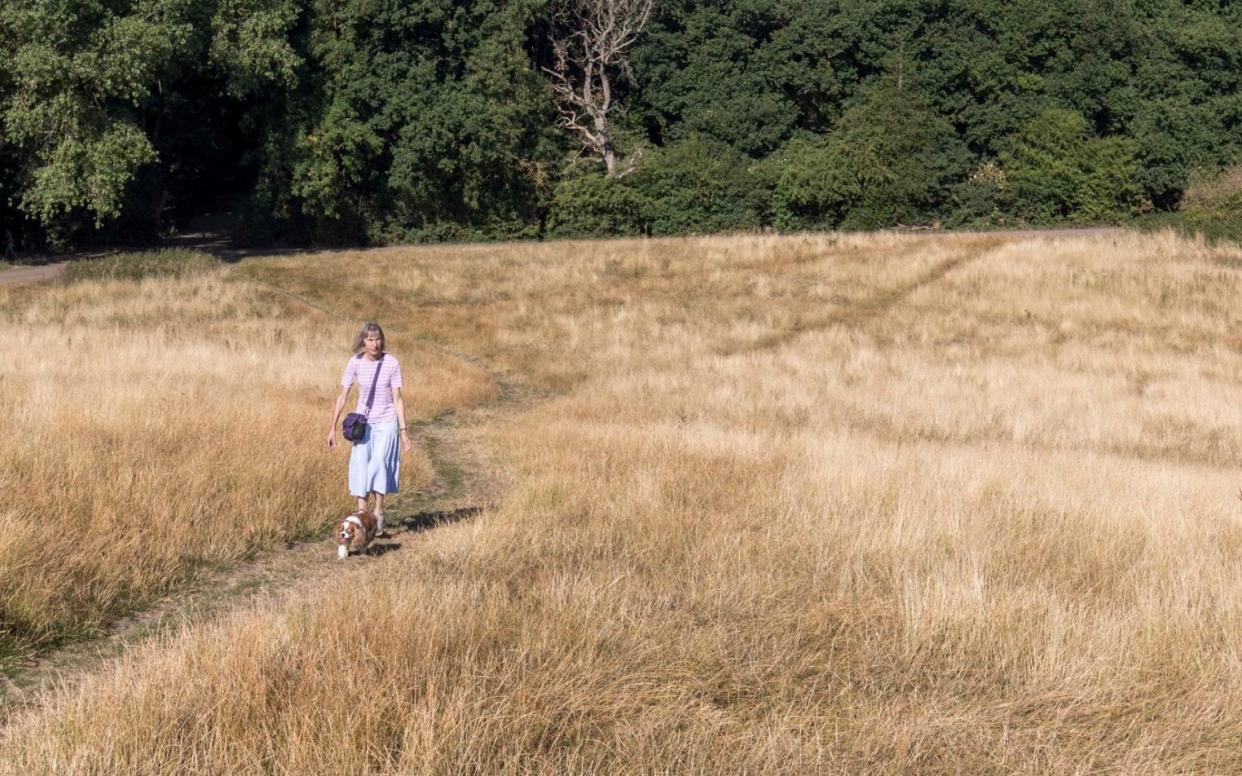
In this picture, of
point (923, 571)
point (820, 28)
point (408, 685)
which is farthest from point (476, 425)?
point (820, 28)

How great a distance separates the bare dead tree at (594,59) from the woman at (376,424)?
40614 millimetres

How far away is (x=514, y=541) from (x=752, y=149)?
46208mm

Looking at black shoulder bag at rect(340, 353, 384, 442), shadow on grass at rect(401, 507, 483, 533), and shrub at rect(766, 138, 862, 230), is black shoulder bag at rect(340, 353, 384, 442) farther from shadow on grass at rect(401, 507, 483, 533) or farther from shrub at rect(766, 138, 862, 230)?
shrub at rect(766, 138, 862, 230)

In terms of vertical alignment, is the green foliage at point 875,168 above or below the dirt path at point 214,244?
above

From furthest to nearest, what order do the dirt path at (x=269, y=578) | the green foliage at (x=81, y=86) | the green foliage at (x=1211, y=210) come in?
the green foliage at (x=1211, y=210)
the green foliage at (x=81, y=86)
the dirt path at (x=269, y=578)

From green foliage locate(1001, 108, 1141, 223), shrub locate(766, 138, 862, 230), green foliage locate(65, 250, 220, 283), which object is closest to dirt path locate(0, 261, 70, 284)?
green foliage locate(65, 250, 220, 283)

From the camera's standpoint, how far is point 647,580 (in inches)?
281

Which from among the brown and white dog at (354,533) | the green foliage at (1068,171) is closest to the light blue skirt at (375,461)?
the brown and white dog at (354,533)

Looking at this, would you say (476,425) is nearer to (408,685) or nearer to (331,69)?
(408,685)

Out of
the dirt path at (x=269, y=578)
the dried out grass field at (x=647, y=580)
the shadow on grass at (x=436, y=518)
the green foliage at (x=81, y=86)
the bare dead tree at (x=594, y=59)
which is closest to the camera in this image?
the dried out grass field at (x=647, y=580)

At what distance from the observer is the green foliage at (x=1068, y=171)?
50.1 m

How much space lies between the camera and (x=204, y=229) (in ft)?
164

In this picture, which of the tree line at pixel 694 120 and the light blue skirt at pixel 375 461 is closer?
the light blue skirt at pixel 375 461

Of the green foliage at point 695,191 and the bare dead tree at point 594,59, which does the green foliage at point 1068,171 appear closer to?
the green foliage at point 695,191
